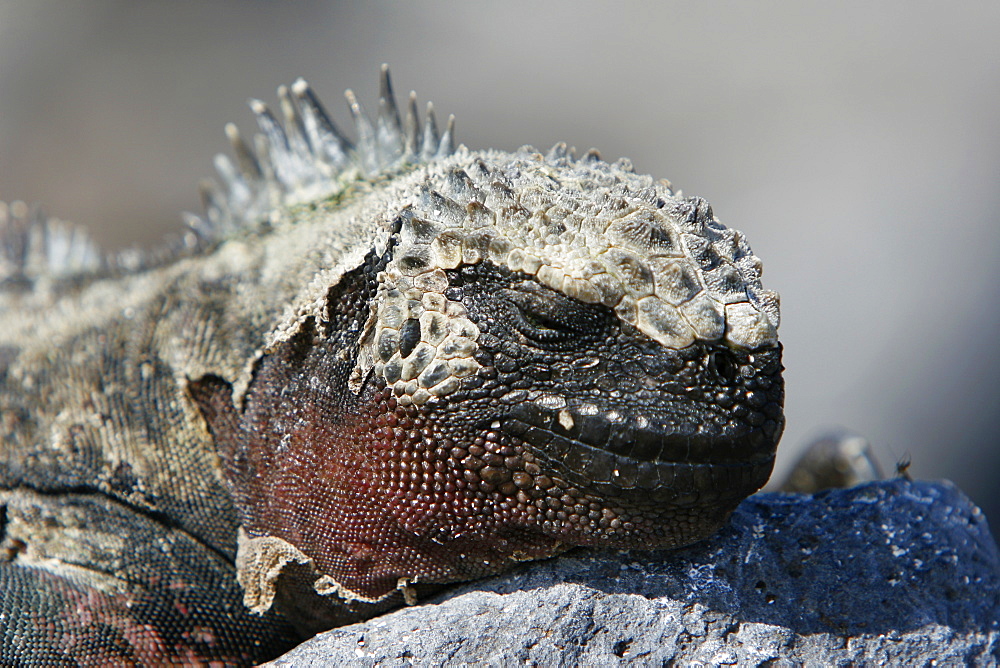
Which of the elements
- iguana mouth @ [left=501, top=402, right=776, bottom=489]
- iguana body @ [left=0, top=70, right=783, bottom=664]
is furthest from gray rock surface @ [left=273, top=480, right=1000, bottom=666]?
iguana mouth @ [left=501, top=402, right=776, bottom=489]

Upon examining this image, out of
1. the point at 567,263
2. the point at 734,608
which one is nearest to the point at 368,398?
the point at 567,263

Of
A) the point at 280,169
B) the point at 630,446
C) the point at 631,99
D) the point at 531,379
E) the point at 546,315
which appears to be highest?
the point at 631,99

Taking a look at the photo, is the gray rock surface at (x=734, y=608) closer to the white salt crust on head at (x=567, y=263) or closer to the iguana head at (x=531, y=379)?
the iguana head at (x=531, y=379)

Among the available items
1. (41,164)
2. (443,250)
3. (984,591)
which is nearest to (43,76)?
(41,164)

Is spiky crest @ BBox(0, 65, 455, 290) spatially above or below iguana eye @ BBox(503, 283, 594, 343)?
above

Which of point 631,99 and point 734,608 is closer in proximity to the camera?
point 734,608

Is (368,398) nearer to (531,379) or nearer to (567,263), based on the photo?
(531,379)

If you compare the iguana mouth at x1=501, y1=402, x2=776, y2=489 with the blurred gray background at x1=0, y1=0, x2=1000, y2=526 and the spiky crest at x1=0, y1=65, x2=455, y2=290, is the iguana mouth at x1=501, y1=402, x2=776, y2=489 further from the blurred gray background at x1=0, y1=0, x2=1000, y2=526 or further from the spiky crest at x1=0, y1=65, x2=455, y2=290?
the blurred gray background at x1=0, y1=0, x2=1000, y2=526
